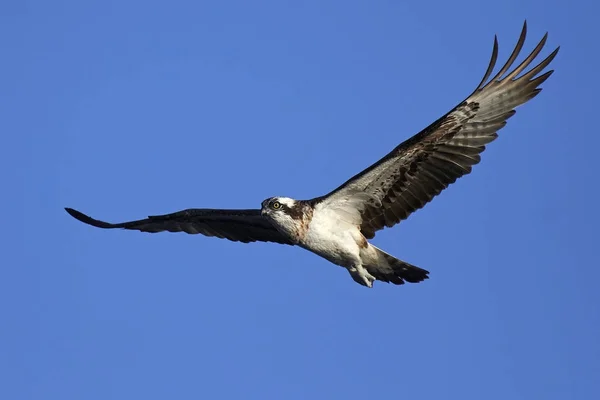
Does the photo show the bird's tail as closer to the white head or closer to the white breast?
the white breast

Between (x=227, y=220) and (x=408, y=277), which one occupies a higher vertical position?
(x=227, y=220)

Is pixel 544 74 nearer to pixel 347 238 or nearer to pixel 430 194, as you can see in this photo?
pixel 430 194

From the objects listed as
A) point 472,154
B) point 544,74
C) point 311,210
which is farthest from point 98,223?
point 544,74

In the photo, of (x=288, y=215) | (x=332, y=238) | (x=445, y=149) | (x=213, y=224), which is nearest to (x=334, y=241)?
(x=332, y=238)

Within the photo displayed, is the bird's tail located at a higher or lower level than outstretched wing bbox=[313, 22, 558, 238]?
lower

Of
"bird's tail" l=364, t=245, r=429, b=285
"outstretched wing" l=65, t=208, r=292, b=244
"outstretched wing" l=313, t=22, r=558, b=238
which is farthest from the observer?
→ "outstretched wing" l=65, t=208, r=292, b=244

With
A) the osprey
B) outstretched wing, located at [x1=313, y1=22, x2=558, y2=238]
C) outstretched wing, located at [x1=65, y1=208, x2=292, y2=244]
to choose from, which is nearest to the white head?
the osprey

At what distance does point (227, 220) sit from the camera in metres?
17.2

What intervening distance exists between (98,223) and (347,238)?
4.79 m

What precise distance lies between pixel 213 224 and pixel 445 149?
4458 millimetres

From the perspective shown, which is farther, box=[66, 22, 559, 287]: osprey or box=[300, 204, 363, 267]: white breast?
box=[300, 204, 363, 267]: white breast

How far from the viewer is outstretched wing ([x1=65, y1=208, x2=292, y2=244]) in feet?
55.0

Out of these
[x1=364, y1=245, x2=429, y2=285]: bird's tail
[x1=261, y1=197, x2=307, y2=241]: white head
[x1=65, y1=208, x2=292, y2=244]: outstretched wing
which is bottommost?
[x1=364, y1=245, x2=429, y2=285]: bird's tail

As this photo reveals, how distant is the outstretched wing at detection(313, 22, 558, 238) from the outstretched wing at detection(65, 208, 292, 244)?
1.78 metres
